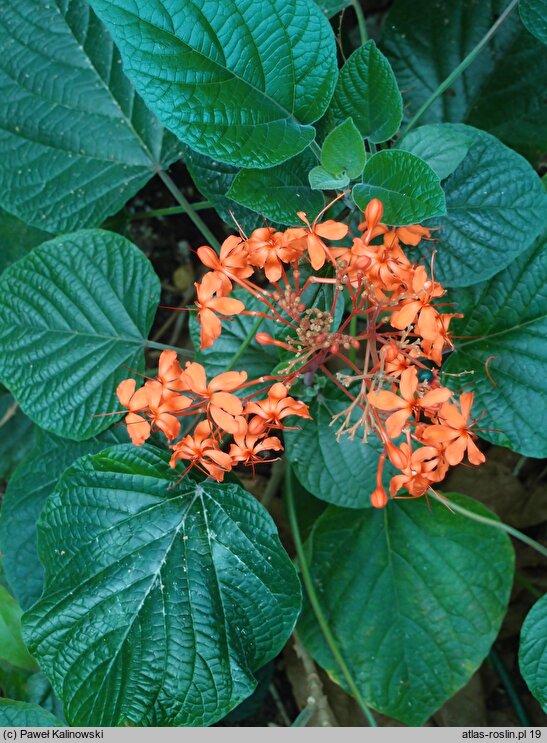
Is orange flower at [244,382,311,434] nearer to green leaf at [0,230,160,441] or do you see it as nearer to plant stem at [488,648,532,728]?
green leaf at [0,230,160,441]

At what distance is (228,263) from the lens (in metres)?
0.83

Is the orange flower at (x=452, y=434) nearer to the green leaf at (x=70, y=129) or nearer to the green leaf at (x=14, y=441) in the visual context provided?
the green leaf at (x=70, y=129)

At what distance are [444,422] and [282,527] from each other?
2.36 ft

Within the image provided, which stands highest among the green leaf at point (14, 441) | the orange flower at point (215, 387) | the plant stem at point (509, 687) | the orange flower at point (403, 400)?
the orange flower at point (215, 387)

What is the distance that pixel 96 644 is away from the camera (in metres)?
0.96

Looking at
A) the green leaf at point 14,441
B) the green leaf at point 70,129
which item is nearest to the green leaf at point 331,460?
the green leaf at point 70,129

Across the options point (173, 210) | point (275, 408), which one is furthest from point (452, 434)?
point (173, 210)

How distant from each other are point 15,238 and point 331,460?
739 mm

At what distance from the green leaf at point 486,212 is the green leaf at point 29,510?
61 centimetres

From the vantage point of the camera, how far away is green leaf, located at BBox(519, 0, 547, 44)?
3.19ft

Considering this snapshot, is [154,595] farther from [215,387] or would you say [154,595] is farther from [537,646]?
[537,646]

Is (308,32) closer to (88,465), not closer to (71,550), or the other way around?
(88,465)

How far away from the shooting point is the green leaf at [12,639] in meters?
1.16
